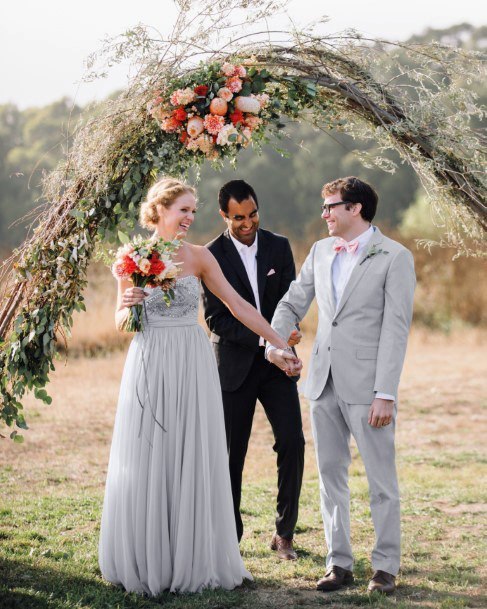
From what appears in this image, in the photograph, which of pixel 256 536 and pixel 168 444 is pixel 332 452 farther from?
pixel 256 536

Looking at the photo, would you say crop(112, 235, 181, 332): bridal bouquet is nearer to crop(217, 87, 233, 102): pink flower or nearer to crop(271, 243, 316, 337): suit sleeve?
crop(271, 243, 316, 337): suit sleeve

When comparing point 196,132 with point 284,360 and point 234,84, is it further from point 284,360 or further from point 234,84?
point 284,360

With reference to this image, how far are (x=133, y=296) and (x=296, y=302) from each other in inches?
41.5

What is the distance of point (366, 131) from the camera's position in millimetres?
5715

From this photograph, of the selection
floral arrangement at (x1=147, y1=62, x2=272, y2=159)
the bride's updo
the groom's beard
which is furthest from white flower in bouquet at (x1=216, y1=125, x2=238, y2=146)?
the groom's beard

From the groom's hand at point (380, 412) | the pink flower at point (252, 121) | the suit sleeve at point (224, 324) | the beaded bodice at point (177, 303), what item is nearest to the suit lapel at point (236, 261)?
the suit sleeve at point (224, 324)

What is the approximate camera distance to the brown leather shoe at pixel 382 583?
495 centimetres

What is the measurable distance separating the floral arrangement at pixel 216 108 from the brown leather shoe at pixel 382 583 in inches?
108

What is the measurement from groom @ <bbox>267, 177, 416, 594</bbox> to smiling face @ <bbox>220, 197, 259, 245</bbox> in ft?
2.51

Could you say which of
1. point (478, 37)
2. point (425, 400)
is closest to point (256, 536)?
point (425, 400)

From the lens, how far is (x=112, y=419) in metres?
12.4

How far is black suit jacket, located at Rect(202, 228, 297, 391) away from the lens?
573 centimetres

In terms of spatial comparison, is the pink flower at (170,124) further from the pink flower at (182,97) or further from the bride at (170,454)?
the bride at (170,454)

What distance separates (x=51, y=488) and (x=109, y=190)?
4.06 meters
